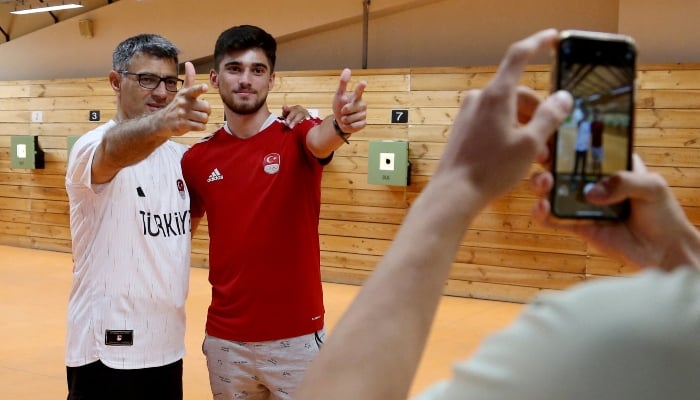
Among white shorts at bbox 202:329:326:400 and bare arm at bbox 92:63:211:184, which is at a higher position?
bare arm at bbox 92:63:211:184

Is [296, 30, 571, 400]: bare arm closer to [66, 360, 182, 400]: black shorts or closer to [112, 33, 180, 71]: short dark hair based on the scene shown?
[66, 360, 182, 400]: black shorts

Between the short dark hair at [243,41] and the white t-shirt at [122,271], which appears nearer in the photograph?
the white t-shirt at [122,271]

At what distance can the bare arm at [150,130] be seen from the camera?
2.35m

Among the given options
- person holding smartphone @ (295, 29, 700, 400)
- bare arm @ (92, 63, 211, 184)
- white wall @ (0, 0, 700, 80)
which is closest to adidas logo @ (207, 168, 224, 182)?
bare arm @ (92, 63, 211, 184)

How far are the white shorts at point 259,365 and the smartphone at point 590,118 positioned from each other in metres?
2.21

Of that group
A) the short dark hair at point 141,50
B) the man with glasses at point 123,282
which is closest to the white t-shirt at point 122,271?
the man with glasses at point 123,282

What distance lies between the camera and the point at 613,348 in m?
0.49

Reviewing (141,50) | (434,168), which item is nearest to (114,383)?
(141,50)

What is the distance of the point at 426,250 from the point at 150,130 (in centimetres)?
190

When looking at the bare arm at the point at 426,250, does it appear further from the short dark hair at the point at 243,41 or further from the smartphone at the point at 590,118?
the short dark hair at the point at 243,41

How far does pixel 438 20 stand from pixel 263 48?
6477mm

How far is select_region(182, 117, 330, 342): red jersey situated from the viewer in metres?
2.95

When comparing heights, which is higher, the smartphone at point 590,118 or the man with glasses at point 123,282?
the smartphone at point 590,118

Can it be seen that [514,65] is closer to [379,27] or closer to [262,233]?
[262,233]
